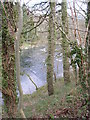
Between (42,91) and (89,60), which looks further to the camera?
(42,91)

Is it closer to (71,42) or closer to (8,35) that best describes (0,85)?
(8,35)

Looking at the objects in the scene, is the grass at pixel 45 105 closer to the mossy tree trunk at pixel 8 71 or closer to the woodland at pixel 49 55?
the woodland at pixel 49 55

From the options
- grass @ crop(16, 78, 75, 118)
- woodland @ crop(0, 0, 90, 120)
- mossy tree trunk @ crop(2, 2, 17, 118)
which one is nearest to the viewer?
woodland @ crop(0, 0, 90, 120)

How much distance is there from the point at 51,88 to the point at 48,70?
0.80 metres

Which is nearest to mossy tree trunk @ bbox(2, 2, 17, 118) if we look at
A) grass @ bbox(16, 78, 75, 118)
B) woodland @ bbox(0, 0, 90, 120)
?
woodland @ bbox(0, 0, 90, 120)

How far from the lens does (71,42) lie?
223cm

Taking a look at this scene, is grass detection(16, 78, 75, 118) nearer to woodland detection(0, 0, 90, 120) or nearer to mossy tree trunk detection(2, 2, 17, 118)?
woodland detection(0, 0, 90, 120)

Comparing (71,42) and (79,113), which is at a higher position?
(71,42)

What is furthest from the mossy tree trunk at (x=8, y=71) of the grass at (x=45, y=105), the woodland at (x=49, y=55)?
the grass at (x=45, y=105)

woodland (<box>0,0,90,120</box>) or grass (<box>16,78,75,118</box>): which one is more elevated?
woodland (<box>0,0,90,120</box>)

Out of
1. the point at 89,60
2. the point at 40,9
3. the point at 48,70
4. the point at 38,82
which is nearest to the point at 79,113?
the point at 89,60

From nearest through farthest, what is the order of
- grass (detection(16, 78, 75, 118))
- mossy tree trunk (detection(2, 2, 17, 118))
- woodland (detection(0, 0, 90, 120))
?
woodland (detection(0, 0, 90, 120)), mossy tree trunk (detection(2, 2, 17, 118)), grass (detection(16, 78, 75, 118))

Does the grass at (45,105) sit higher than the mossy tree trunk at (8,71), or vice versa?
the mossy tree trunk at (8,71)

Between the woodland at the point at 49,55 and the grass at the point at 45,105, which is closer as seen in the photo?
the woodland at the point at 49,55
